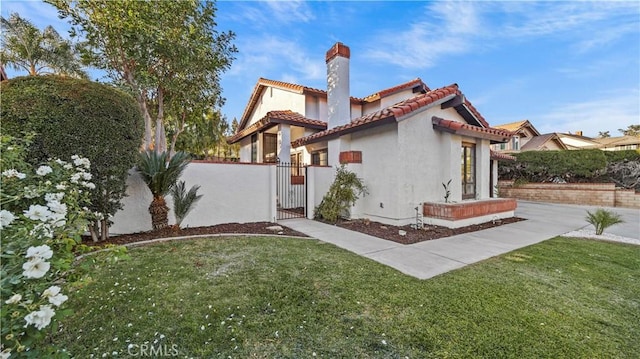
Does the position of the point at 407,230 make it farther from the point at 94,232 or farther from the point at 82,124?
the point at 82,124

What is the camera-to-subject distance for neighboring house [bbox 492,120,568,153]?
2858cm

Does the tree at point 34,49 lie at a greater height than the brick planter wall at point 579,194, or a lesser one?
greater

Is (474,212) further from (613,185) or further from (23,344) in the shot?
(613,185)

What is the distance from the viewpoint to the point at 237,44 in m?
12.9

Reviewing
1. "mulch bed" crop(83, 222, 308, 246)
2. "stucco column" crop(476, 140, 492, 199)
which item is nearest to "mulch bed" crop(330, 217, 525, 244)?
"stucco column" crop(476, 140, 492, 199)

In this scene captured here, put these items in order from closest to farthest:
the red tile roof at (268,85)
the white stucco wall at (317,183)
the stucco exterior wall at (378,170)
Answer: the stucco exterior wall at (378,170) < the white stucco wall at (317,183) < the red tile roof at (268,85)

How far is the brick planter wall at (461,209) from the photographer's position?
8.87 m

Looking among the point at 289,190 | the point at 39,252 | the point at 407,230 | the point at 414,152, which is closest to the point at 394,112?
the point at 414,152

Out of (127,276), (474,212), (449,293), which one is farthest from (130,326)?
(474,212)

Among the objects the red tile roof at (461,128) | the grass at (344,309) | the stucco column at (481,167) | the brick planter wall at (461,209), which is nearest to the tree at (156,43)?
the grass at (344,309)

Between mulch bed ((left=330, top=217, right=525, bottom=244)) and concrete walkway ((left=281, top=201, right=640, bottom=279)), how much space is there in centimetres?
34

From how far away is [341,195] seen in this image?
→ 403 inches

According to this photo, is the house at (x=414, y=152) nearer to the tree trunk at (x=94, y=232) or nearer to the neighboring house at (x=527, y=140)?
the tree trunk at (x=94, y=232)

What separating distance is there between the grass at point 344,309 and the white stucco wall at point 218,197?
2486 mm
